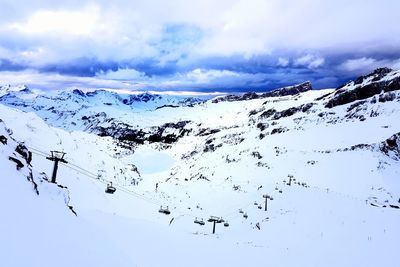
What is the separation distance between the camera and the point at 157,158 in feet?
632

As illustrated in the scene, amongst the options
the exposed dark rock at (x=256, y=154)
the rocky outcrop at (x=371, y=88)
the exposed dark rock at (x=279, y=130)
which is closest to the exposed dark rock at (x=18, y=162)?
the exposed dark rock at (x=256, y=154)

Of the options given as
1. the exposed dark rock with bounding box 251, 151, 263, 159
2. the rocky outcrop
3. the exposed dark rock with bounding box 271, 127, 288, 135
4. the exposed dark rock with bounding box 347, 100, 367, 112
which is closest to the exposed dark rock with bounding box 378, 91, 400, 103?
the exposed dark rock with bounding box 347, 100, 367, 112

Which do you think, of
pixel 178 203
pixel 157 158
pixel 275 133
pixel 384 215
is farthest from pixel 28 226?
pixel 157 158

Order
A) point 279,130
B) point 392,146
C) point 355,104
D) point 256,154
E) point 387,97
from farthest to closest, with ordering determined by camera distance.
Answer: point 279,130
point 355,104
point 387,97
point 256,154
point 392,146

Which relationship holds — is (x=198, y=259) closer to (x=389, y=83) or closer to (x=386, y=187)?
(x=386, y=187)

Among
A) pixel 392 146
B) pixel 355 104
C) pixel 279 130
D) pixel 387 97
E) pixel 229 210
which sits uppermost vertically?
pixel 387 97

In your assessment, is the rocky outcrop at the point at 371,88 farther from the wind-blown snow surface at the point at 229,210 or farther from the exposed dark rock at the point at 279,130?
the exposed dark rock at the point at 279,130

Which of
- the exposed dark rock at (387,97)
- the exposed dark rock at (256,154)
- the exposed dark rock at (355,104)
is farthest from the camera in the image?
the exposed dark rock at (355,104)

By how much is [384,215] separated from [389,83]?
5208 inches

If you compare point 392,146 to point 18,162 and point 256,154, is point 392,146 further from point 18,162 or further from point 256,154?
point 18,162

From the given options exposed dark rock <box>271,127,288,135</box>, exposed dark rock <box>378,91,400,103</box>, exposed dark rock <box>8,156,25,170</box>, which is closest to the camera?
exposed dark rock <box>8,156,25,170</box>

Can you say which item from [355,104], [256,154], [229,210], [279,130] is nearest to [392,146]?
[256,154]

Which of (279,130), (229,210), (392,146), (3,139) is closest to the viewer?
(3,139)

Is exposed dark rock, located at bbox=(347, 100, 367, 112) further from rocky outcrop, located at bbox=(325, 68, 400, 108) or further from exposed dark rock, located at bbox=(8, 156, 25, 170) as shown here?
exposed dark rock, located at bbox=(8, 156, 25, 170)
